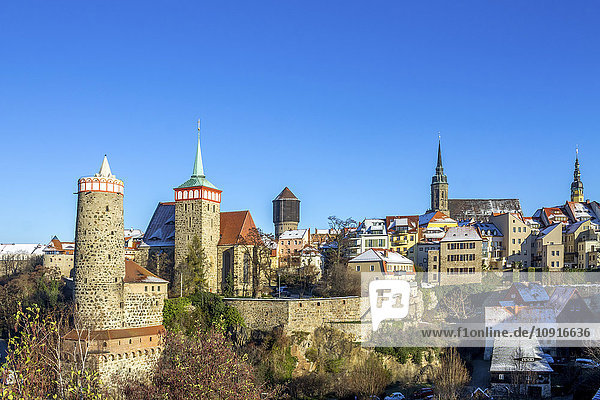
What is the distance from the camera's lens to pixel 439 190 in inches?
3971

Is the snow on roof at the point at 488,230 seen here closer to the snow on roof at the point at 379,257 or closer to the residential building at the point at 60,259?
the snow on roof at the point at 379,257

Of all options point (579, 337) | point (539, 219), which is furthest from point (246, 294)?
point (539, 219)

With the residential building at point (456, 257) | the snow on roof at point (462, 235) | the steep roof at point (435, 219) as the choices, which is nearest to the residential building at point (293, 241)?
the steep roof at point (435, 219)

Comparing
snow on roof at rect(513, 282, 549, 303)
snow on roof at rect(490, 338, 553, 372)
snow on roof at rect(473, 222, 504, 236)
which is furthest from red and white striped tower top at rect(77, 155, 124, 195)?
snow on roof at rect(473, 222, 504, 236)

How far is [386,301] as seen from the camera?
147 ft

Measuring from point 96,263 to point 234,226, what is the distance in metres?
16.0

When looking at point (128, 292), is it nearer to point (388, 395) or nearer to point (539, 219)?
point (388, 395)

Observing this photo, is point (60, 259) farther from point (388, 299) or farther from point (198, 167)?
point (388, 299)

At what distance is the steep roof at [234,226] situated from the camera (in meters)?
49.1

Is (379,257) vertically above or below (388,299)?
above

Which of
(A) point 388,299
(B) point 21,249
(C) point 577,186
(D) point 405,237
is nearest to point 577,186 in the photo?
(C) point 577,186

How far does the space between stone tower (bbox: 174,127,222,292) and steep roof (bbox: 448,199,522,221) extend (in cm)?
5037

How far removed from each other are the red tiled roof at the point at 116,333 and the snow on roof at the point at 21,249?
171ft

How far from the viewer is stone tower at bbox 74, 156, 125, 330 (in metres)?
35.5
